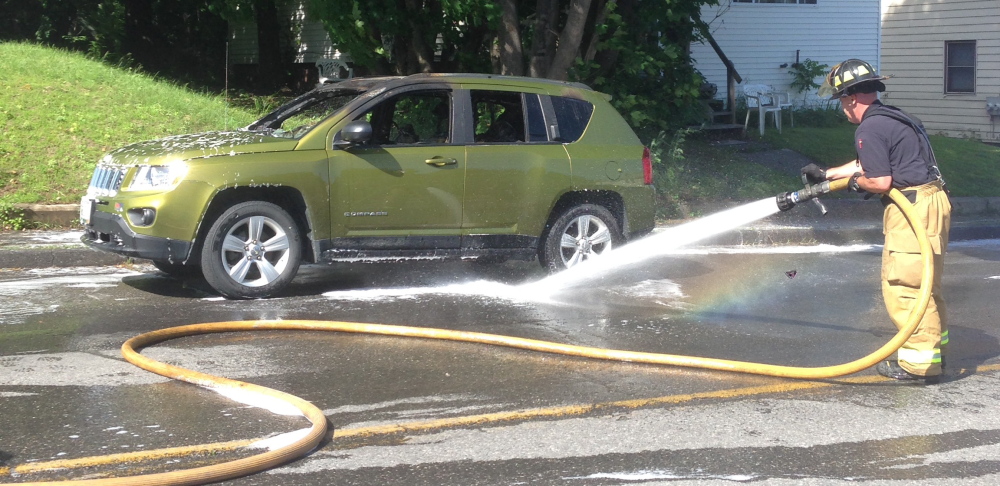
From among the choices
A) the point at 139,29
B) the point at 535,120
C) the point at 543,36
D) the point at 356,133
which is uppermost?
the point at 139,29

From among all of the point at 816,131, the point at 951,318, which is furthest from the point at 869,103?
the point at 816,131

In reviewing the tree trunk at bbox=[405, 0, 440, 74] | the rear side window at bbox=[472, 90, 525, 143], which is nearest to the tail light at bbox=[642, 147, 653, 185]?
the rear side window at bbox=[472, 90, 525, 143]

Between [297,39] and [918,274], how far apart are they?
752 inches

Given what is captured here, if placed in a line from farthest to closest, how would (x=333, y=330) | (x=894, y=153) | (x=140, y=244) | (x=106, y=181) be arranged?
(x=106, y=181), (x=140, y=244), (x=333, y=330), (x=894, y=153)

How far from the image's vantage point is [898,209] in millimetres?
5930

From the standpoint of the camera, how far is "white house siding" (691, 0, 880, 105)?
2217 centimetres

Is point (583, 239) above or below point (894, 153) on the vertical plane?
below

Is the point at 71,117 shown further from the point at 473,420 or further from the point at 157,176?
the point at 473,420

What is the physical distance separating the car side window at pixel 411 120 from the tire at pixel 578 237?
4.27ft

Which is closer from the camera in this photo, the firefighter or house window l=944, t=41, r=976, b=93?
the firefighter

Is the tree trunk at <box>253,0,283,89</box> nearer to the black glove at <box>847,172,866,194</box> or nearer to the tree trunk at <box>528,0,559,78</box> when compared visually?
the tree trunk at <box>528,0,559,78</box>

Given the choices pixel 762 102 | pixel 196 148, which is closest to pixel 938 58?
pixel 762 102

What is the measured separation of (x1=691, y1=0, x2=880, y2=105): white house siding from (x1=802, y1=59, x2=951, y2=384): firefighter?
15779 mm

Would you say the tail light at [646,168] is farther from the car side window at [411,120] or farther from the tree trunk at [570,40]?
the tree trunk at [570,40]
